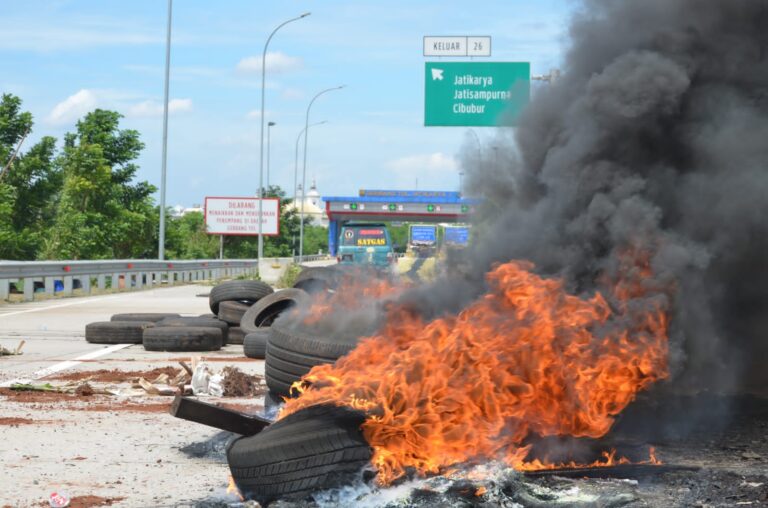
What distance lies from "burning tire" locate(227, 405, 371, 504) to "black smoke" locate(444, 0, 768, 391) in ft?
4.56

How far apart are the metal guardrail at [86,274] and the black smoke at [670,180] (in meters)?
19.1

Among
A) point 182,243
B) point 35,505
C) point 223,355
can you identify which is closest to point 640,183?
point 35,505

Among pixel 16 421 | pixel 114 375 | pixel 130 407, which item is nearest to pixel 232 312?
pixel 114 375

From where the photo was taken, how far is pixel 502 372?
579 cm

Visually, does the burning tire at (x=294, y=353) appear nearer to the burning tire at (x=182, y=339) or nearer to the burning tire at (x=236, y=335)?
the burning tire at (x=182, y=339)

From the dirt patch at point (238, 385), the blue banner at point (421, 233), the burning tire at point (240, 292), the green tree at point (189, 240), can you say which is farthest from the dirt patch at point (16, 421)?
the blue banner at point (421, 233)

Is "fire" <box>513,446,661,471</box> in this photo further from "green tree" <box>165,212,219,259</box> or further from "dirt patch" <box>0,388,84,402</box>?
"green tree" <box>165,212,219,259</box>

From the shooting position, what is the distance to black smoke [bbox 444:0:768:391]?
6488 mm

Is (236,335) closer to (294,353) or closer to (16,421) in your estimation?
(16,421)

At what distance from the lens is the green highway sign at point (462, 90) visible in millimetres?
27688

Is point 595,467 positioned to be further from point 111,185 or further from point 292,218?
point 292,218

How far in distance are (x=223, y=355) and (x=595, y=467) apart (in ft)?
26.1

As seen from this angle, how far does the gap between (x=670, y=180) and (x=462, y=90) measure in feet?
70.0

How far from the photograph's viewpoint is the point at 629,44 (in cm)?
725
